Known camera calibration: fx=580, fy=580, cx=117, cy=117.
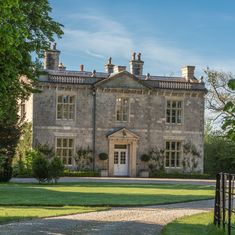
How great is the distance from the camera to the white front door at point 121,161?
41656mm

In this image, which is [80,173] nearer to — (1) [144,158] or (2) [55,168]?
(1) [144,158]

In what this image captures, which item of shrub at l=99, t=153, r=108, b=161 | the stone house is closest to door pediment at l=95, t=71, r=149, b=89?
the stone house

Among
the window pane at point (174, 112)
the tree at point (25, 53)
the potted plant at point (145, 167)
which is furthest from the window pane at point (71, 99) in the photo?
the tree at point (25, 53)

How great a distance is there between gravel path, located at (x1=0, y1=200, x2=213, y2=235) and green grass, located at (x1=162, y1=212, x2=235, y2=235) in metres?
0.27

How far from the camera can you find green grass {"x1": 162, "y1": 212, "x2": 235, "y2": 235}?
36.7ft

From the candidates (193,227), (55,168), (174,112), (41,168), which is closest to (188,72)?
(174,112)

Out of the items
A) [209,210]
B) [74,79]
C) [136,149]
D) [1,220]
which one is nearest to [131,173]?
[136,149]

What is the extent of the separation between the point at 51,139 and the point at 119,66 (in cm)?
752

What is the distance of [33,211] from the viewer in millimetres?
15250

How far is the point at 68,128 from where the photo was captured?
41.0m

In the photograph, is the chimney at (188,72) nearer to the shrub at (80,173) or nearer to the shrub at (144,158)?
the shrub at (144,158)

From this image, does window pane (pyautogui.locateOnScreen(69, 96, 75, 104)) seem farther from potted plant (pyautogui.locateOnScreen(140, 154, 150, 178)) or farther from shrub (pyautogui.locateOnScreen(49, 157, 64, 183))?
shrub (pyautogui.locateOnScreen(49, 157, 64, 183))

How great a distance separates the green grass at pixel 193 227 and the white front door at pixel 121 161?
87.0 ft

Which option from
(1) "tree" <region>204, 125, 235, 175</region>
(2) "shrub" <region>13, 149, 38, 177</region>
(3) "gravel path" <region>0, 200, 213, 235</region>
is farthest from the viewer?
(1) "tree" <region>204, 125, 235, 175</region>
